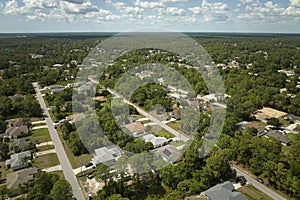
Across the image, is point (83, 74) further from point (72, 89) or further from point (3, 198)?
point (3, 198)

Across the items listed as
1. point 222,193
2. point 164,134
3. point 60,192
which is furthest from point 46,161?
point 222,193

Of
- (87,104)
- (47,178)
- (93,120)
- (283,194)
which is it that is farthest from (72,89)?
(283,194)

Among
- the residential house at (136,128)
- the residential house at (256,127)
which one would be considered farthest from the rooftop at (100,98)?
the residential house at (256,127)

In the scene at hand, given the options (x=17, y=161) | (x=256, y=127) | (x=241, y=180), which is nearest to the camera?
(x=241, y=180)

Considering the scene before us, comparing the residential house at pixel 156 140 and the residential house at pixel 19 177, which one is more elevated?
the residential house at pixel 156 140

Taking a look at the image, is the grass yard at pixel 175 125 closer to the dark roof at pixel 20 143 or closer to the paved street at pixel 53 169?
the paved street at pixel 53 169

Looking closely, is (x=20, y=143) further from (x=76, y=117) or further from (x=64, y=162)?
(x=76, y=117)

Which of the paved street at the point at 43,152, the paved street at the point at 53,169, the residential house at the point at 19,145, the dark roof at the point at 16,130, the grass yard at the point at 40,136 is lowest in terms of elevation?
the paved street at the point at 53,169

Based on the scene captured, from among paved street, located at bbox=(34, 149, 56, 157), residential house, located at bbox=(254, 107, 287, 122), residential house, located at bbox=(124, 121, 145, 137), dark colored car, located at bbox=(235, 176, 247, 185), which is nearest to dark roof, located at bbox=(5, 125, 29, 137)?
paved street, located at bbox=(34, 149, 56, 157)
